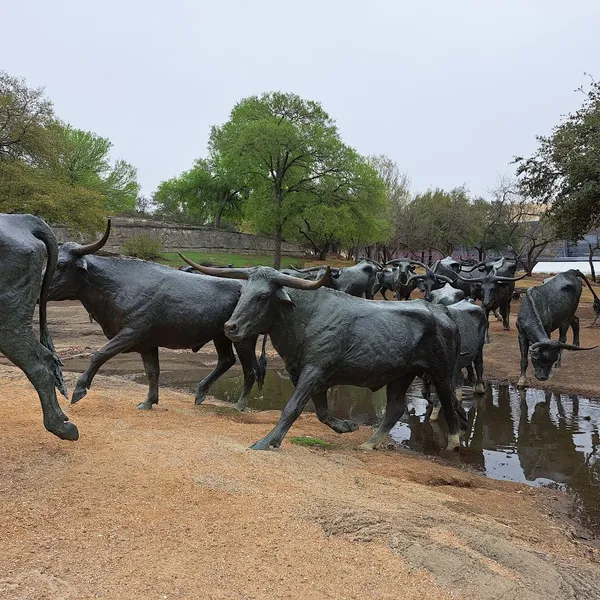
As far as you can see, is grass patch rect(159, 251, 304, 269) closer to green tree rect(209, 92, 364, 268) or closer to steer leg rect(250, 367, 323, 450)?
green tree rect(209, 92, 364, 268)

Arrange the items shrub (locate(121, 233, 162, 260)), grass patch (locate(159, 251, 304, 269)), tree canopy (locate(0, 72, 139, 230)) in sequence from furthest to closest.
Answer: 1. grass patch (locate(159, 251, 304, 269))
2. shrub (locate(121, 233, 162, 260))
3. tree canopy (locate(0, 72, 139, 230))

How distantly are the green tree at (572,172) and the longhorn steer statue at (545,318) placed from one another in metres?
3.60

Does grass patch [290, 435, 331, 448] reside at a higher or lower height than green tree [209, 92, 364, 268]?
lower

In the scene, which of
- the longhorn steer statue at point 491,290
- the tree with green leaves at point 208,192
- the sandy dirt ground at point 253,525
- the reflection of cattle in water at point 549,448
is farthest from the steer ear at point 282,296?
the tree with green leaves at point 208,192

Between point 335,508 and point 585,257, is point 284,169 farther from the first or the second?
point 335,508

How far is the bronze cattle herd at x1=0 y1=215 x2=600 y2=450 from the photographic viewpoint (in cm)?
476

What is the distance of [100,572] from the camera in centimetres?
320

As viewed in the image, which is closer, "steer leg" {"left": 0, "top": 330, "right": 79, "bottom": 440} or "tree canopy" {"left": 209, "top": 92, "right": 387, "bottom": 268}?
"steer leg" {"left": 0, "top": 330, "right": 79, "bottom": 440}

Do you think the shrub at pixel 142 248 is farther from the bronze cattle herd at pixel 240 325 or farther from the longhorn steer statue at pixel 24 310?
the longhorn steer statue at pixel 24 310

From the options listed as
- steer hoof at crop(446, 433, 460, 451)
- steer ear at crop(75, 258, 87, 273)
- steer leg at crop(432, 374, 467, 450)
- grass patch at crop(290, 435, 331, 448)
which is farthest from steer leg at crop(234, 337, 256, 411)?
steer hoof at crop(446, 433, 460, 451)

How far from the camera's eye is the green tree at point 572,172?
16531mm

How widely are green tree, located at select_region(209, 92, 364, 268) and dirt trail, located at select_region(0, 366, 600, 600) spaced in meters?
37.0


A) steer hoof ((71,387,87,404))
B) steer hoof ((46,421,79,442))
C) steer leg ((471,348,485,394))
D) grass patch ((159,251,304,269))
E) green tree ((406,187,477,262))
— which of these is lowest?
steer leg ((471,348,485,394))

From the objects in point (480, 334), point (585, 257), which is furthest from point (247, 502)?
point (585, 257)
